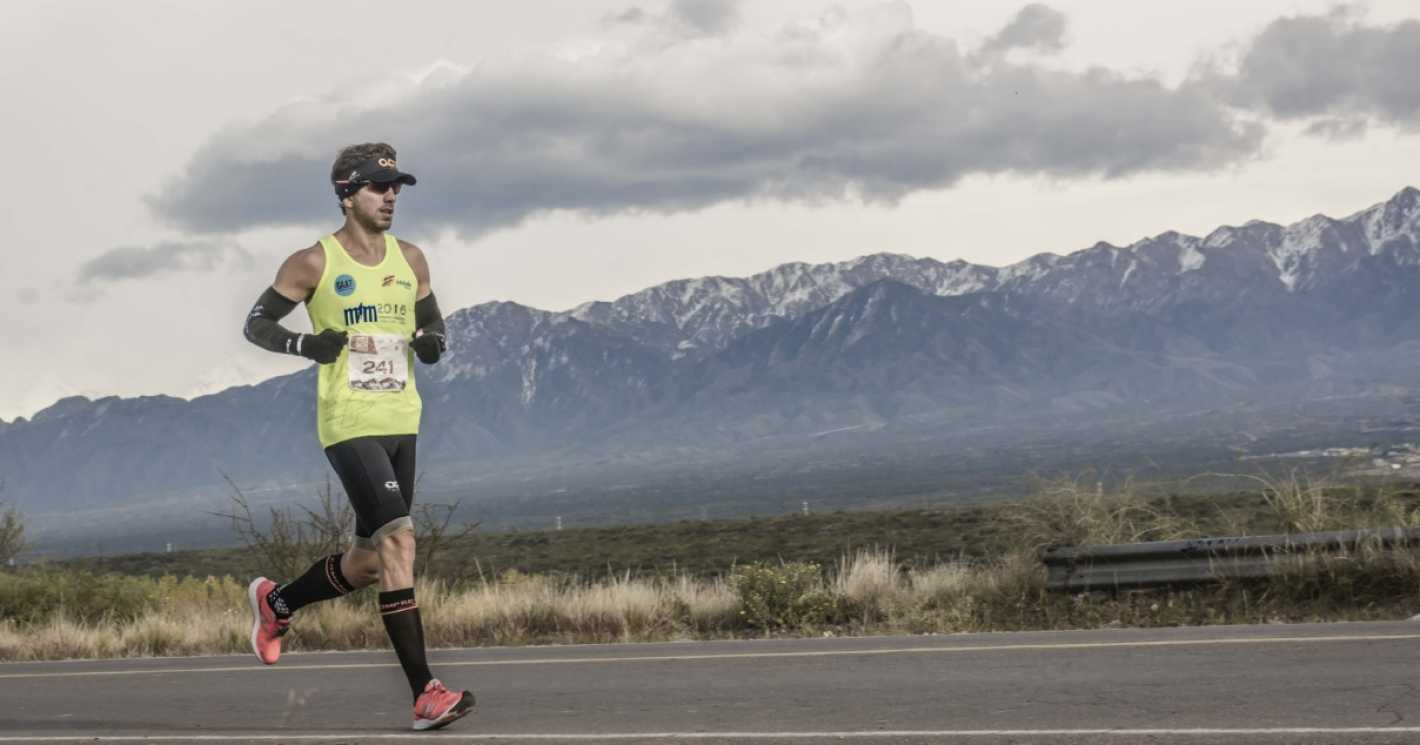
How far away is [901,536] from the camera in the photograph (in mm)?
51031

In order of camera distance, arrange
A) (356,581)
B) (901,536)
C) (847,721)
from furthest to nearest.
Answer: (901,536), (356,581), (847,721)

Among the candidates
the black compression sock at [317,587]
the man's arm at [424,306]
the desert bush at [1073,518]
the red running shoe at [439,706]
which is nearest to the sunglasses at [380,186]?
the man's arm at [424,306]

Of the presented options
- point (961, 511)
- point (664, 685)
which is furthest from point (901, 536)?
point (664, 685)

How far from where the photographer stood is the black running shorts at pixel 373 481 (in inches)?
261

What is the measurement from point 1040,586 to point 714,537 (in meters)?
47.8

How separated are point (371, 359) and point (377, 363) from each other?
0.03m

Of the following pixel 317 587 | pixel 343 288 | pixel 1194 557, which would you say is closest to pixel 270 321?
pixel 343 288

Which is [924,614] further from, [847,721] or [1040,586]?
[847,721]

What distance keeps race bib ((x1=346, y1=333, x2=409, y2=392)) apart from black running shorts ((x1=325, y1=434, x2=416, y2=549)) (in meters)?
0.23

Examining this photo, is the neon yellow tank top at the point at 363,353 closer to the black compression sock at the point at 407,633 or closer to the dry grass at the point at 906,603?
the black compression sock at the point at 407,633

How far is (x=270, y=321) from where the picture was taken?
22.6 ft

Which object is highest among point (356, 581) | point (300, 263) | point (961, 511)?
point (300, 263)

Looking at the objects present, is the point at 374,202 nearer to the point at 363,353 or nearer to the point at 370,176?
the point at 370,176

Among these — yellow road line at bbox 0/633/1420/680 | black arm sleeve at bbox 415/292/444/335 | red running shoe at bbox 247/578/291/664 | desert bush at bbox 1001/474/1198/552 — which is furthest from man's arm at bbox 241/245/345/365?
desert bush at bbox 1001/474/1198/552
